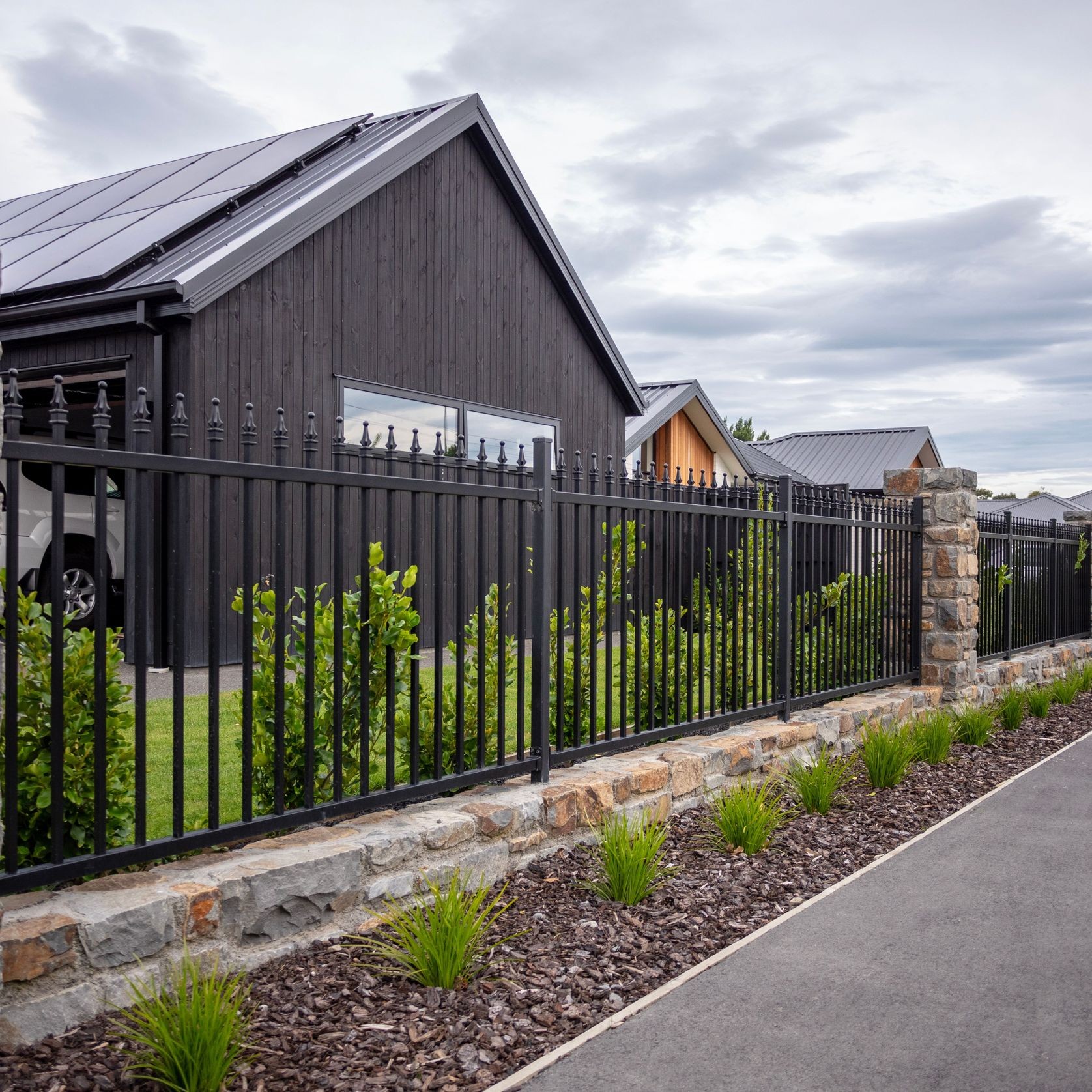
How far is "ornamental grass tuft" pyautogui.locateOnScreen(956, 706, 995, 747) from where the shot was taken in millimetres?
7910

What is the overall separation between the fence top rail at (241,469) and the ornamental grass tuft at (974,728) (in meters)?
4.87

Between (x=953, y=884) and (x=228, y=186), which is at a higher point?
(x=228, y=186)

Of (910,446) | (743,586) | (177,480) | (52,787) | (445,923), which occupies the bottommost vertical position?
(445,923)

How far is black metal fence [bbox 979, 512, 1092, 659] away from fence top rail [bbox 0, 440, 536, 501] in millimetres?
7447

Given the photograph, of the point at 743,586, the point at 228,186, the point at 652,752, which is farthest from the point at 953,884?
the point at 228,186

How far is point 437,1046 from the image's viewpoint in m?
2.97

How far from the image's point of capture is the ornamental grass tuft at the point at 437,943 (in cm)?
332

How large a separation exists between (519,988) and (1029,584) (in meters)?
10.7

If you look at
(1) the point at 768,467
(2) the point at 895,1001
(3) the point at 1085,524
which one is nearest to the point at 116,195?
(2) the point at 895,1001

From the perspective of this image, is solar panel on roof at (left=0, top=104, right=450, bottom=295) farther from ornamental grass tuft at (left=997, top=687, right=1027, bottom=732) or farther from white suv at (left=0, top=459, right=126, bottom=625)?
ornamental grass tuft at (left=997, top=687, right=1027, bottom=732)

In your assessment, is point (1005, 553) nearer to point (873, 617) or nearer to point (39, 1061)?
point (873, 617)

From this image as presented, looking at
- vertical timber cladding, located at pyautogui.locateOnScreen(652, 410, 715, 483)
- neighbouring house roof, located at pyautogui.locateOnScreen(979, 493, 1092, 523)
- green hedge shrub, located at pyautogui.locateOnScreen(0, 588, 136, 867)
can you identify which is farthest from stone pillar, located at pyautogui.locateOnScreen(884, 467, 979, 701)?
neighbouring house roof, located at pyautogui.locateOnScreen(979, 493, 1092, 523)

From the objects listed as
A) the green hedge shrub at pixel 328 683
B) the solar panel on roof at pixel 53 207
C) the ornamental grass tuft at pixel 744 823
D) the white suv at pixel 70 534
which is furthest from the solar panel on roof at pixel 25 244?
the ornamental grass tuft at pixel 744 823

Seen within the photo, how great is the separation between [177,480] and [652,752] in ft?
10.6
